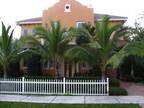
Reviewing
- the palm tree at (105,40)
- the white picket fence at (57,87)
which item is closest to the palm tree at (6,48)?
the white picket fence at (57,87)

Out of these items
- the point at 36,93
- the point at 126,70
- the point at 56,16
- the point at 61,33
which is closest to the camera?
the point at 36,93

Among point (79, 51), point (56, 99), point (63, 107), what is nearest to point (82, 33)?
point (79, 51)

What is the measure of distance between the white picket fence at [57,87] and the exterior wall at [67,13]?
1780cm

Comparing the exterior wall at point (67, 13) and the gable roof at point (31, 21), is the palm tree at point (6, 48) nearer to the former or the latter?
the exterior wall at point (67, 13)

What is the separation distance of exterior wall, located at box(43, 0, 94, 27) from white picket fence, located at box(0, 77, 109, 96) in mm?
17799

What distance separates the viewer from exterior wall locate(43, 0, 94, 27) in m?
38.4

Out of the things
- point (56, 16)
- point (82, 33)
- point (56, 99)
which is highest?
point (56, 16)

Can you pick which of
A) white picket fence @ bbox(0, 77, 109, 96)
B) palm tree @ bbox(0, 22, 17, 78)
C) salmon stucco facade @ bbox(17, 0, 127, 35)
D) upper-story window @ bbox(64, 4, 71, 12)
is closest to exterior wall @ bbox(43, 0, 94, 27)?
salmon stucco facade @ bbox(17, 0, 127, 35)

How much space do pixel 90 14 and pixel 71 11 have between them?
2.29 metres

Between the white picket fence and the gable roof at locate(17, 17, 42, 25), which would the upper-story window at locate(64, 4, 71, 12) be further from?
the white picket fence

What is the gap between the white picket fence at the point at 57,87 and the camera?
20.6 metres

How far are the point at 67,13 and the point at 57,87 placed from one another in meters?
18.9

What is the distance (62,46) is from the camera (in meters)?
25.5

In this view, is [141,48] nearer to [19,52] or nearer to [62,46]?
[62,46]
